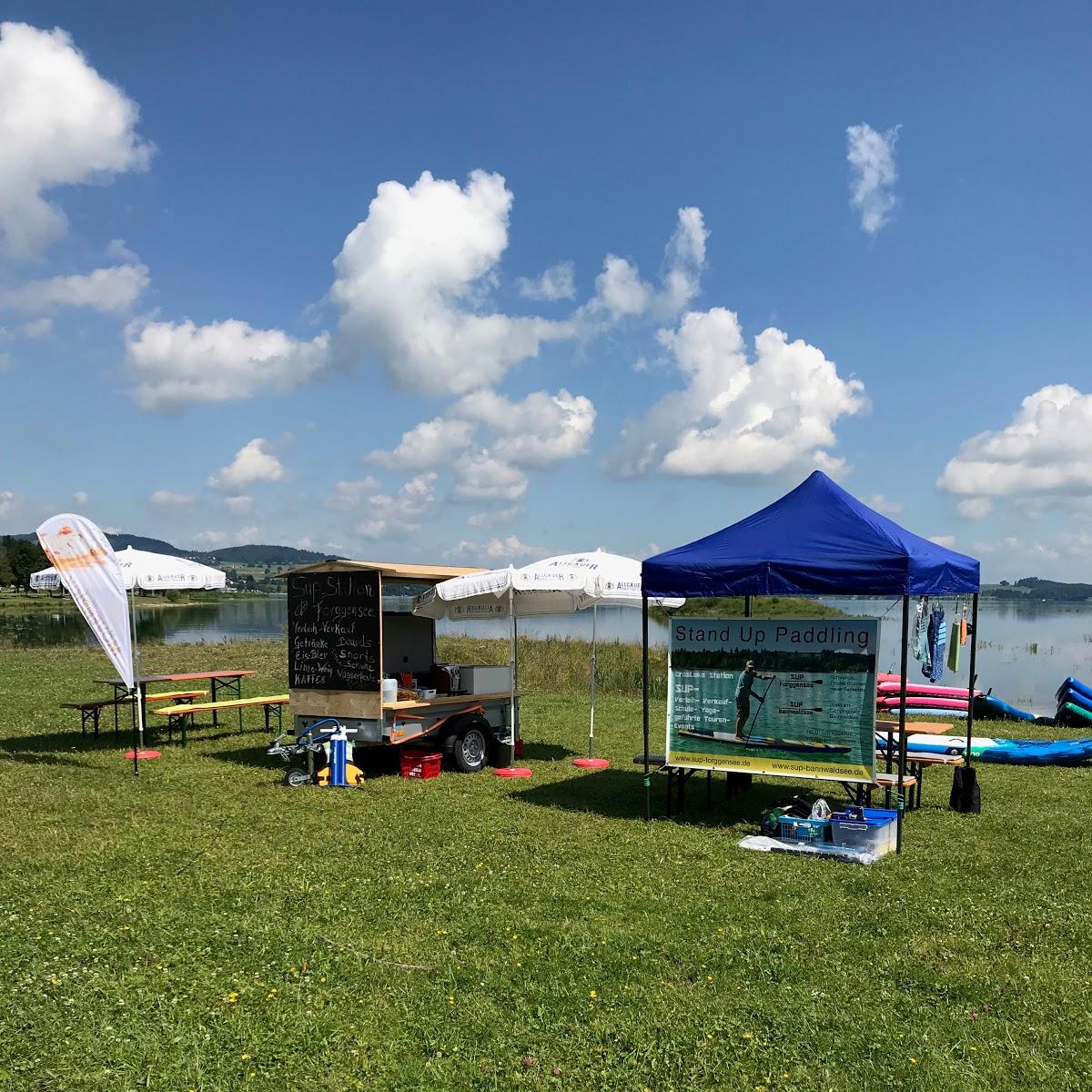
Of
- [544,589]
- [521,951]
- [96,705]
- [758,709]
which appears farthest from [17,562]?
[521,951]

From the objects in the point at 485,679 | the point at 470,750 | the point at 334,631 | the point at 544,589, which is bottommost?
the point at 470,750

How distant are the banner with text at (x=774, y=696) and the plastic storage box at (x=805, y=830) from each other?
1.76 feet

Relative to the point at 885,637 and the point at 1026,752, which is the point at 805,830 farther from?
the point at 885,637

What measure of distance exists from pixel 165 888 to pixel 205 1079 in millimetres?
2566

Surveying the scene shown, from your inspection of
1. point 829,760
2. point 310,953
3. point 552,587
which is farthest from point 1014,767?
point 310,953

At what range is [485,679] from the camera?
38.0 ft

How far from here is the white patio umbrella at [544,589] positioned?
35.4 ft

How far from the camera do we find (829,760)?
309 inches

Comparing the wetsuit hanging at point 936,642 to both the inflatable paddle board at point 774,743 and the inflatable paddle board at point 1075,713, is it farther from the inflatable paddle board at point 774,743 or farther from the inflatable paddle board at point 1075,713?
the inflatable paddle board at point 1075,713

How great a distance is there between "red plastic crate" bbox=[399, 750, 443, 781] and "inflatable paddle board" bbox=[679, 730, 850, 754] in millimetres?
3345

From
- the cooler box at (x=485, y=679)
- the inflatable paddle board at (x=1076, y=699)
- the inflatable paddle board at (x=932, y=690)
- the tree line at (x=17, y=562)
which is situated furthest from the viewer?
the tree line at (x=17, y=562)

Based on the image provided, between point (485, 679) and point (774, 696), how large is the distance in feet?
14.6

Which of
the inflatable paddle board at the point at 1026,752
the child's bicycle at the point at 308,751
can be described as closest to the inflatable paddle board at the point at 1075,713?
the inflatable paddle board at the point at 1026,752

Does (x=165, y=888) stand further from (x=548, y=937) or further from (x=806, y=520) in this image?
(x=806, y=520)
